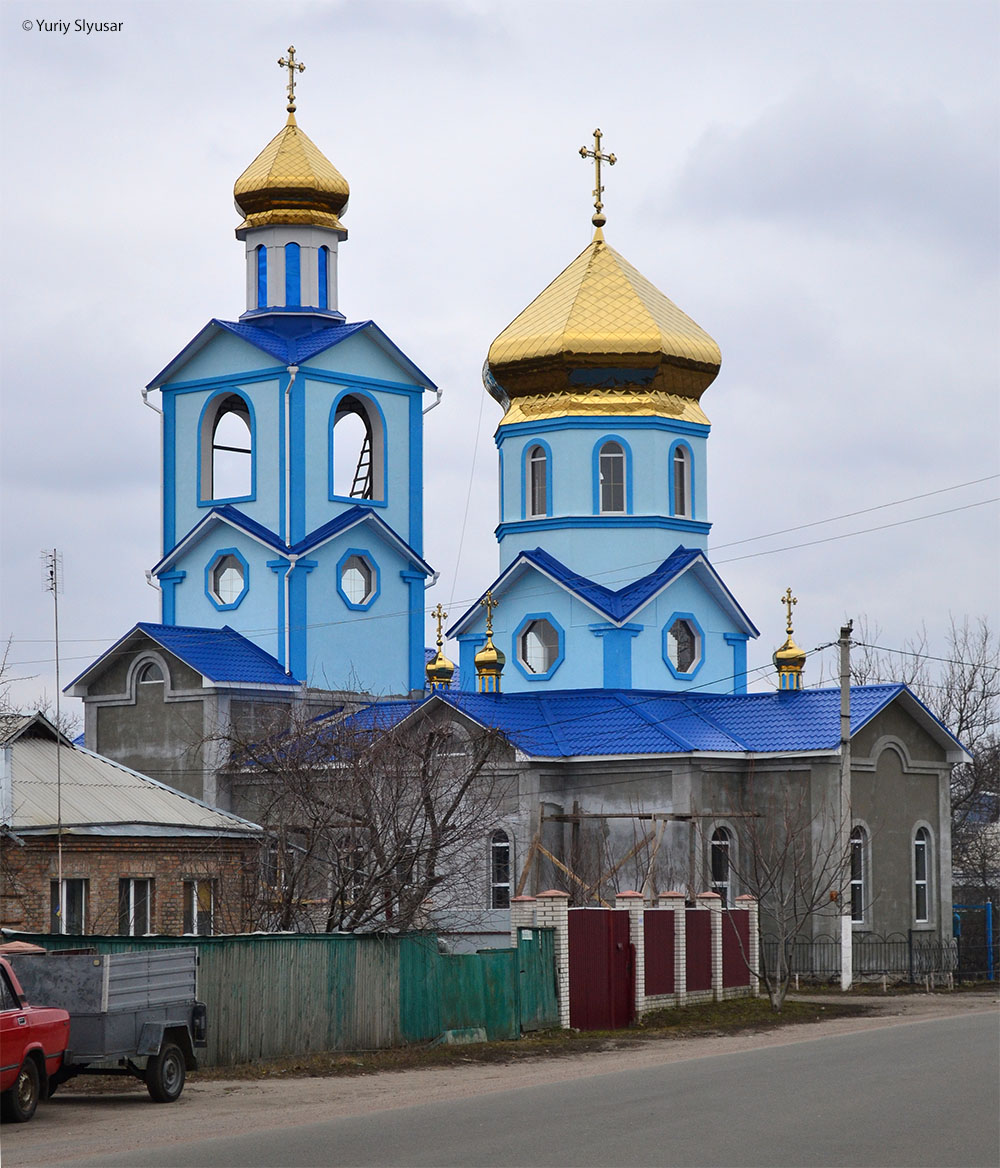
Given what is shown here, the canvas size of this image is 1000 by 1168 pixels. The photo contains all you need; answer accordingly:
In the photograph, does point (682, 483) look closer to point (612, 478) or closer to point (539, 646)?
point (612, 478)

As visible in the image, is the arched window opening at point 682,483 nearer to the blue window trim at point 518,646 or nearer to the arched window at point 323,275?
the blue window trim at point 518,646

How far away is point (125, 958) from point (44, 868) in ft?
28.9

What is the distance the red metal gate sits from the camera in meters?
23.5

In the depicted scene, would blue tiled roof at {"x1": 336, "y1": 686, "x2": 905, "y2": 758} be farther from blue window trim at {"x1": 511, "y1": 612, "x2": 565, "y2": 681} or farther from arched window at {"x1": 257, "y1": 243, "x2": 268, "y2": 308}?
arched window at {"x1": 257, "y1": 243, "x2": 268, "y2": 308}

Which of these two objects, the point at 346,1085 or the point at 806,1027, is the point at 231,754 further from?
the point at 346,1085

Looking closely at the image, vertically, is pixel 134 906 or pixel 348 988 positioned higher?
pixel 134 906

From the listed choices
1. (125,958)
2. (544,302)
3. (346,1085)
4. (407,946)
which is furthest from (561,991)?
(544,302)

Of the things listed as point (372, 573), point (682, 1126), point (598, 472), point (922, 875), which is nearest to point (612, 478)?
point (598, 472)

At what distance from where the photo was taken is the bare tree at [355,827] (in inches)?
907

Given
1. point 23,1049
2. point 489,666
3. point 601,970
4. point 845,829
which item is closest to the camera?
point 23,1049

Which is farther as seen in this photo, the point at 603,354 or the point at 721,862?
the point at 603,354

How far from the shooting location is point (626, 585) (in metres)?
36.5

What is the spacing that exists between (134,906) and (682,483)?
613 inches

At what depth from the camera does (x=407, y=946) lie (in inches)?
827
